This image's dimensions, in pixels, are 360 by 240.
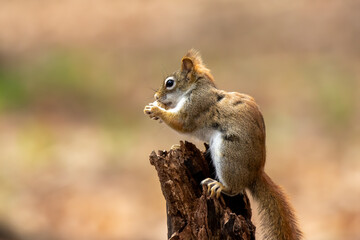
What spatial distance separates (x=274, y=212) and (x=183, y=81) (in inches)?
48.4

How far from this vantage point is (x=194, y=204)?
4.18 metres

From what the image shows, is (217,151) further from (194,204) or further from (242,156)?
(194,204)

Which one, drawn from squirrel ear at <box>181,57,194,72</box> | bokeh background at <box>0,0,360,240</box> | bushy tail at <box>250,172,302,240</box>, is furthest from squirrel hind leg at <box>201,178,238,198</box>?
bokeh background at <box>0,0,360,240</box>

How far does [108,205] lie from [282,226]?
5.30 metres

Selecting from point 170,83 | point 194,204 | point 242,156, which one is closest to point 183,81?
point 170,83

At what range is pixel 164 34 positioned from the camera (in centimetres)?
1370

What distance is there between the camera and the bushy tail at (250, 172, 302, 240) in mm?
4242

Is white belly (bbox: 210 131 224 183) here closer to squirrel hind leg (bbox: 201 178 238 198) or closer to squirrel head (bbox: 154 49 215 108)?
squirrel hind leg (bbox: 201 178 238 198)

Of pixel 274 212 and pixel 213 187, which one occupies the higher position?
pixel 213 187

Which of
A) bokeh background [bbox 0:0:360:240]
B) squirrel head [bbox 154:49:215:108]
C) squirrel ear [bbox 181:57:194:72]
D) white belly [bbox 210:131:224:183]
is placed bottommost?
white belly [bbox 210:131:224:183]

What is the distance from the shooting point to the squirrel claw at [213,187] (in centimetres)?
416

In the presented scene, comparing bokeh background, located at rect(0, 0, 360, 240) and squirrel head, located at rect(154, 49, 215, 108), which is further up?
bokeh background, located at rect(0, 0, 360, 240)

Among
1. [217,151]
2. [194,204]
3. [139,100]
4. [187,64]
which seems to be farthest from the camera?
[139,100]

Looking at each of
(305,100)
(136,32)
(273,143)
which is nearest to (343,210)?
(273,143)
